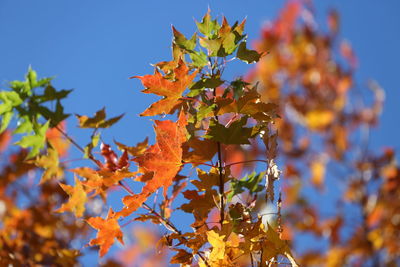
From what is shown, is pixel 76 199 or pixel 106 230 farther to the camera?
pixel 76 199

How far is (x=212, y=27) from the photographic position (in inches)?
57.2

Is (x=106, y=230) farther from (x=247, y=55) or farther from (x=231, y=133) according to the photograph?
(x=247, y=55)

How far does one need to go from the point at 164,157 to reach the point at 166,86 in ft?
0.70

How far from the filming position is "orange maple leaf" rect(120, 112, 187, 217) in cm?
124

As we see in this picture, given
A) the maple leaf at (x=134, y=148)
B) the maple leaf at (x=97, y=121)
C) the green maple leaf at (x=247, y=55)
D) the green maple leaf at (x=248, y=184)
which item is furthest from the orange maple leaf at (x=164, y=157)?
the maple leaf at (x=97, y=121)

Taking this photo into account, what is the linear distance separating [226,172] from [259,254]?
260mm

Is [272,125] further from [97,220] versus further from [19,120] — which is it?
[19,120]

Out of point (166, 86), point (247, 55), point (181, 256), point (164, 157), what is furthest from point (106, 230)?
point (247, 55)

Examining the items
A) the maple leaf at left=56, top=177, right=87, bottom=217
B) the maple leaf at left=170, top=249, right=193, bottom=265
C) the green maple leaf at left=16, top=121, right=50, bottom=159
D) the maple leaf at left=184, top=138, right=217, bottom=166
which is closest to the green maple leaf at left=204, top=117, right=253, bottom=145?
the maple leaf at left=184, top=138, right=217, bottom=166

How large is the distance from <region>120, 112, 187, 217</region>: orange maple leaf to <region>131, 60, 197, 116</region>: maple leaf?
10cm

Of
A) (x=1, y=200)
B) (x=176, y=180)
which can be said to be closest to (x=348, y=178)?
(x=1, y=200)

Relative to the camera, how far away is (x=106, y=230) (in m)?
1.53

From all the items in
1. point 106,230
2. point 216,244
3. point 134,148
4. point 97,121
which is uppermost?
point 97,121

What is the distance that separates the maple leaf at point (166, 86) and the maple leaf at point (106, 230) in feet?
1.24
